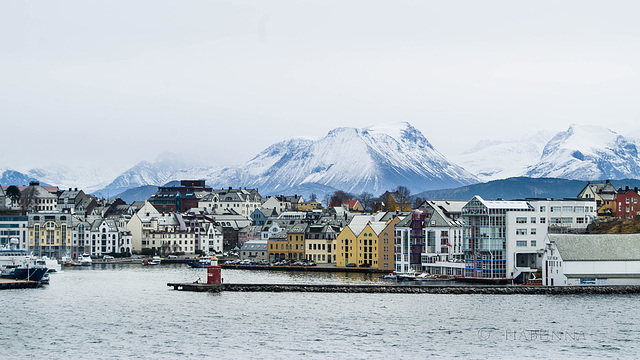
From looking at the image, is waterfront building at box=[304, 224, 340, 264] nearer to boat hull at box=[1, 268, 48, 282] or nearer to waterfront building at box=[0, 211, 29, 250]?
boat hull at box=[1, 268, 48, 282]

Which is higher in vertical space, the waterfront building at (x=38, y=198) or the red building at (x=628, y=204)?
the waterfront building at (x=38, y=198)

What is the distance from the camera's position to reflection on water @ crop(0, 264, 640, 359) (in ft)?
167

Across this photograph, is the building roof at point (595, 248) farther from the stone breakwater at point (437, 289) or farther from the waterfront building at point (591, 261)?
the stone breakwater at point (437, 289)

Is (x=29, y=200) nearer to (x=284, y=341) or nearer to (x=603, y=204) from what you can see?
(x=603, y=204)

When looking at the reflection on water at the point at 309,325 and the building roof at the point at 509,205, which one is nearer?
the reflection on water at the point at 309,325

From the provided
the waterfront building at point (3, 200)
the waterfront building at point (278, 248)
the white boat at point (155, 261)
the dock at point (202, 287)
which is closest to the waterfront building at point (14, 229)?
the white boat at point (155, 261)

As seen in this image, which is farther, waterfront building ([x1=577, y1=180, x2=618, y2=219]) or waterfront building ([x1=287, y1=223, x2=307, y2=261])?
waterfront building ([x1=577, y1=180, x2=618, y2=219])

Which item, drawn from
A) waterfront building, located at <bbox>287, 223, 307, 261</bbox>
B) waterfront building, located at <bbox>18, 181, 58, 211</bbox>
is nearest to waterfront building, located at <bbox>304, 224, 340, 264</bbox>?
waterfront building, located at <bbox>287, 223, 307, 261</bbox>

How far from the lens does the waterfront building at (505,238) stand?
8731 centimetres

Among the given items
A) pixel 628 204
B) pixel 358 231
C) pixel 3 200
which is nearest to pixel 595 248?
pixel 358 231

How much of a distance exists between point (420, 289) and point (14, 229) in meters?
74.7

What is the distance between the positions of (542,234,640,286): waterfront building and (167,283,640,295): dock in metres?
1.07

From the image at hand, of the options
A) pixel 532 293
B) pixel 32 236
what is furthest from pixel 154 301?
pixel 32 236

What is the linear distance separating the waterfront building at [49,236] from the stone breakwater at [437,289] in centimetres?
6051
